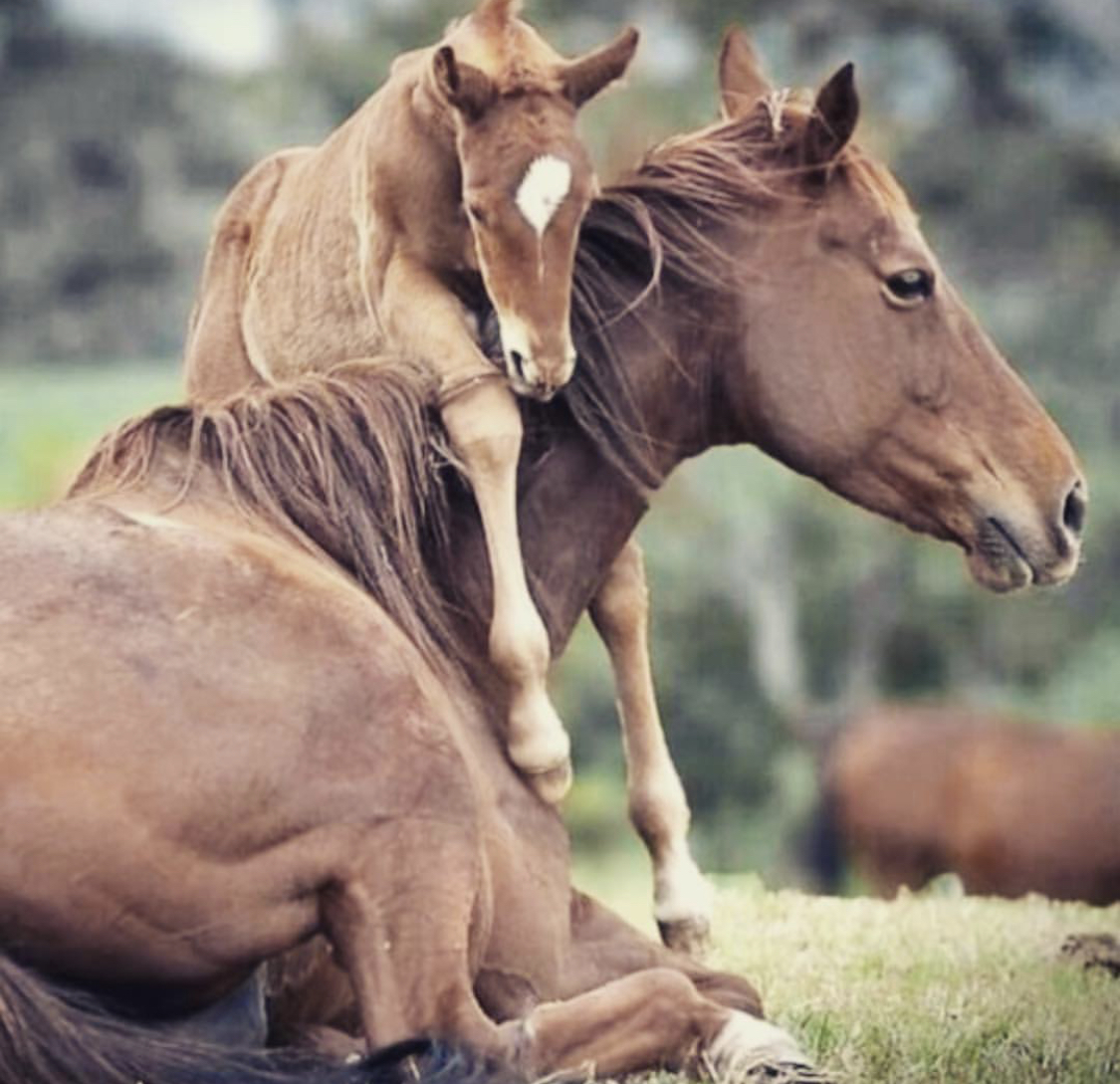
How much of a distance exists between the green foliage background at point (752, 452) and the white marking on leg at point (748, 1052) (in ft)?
47.5

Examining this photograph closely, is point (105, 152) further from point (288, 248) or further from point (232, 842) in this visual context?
point (232, 842)

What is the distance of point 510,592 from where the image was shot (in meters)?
5.50

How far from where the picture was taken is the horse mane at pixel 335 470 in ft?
17.6

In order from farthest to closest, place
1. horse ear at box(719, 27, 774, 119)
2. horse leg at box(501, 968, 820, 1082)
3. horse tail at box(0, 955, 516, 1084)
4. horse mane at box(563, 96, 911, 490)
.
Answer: horse ear at box(719, 27, 774, 119) → horse mane at box(563, 96, 911, 490) → horse leg at box(501, 968, 820, 1082) → horse tail at box(0, 955, 516, 1084)

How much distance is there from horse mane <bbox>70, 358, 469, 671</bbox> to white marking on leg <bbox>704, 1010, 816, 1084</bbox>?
87 cm

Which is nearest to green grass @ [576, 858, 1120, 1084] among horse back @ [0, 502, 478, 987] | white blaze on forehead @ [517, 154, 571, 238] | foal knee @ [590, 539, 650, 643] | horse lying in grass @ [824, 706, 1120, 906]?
foal knee @ [590, 539, 650, 643]

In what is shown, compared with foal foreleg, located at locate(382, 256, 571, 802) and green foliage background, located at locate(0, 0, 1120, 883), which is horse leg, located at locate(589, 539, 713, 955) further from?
green foliage background, located at locate(0, 0, 1120, 883)

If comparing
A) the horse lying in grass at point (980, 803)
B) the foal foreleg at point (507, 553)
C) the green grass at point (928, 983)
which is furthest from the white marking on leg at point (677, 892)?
the horse lying in grass at point (980, 803)

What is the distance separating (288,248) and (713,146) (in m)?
1.16

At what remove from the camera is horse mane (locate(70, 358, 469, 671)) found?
17.6 ft

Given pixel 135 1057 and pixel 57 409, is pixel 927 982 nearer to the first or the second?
pixel 135 1057

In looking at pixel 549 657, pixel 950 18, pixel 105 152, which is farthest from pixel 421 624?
pixel 105 152

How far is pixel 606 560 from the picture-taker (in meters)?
5.84

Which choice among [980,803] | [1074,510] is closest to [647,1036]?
[1074,510]
